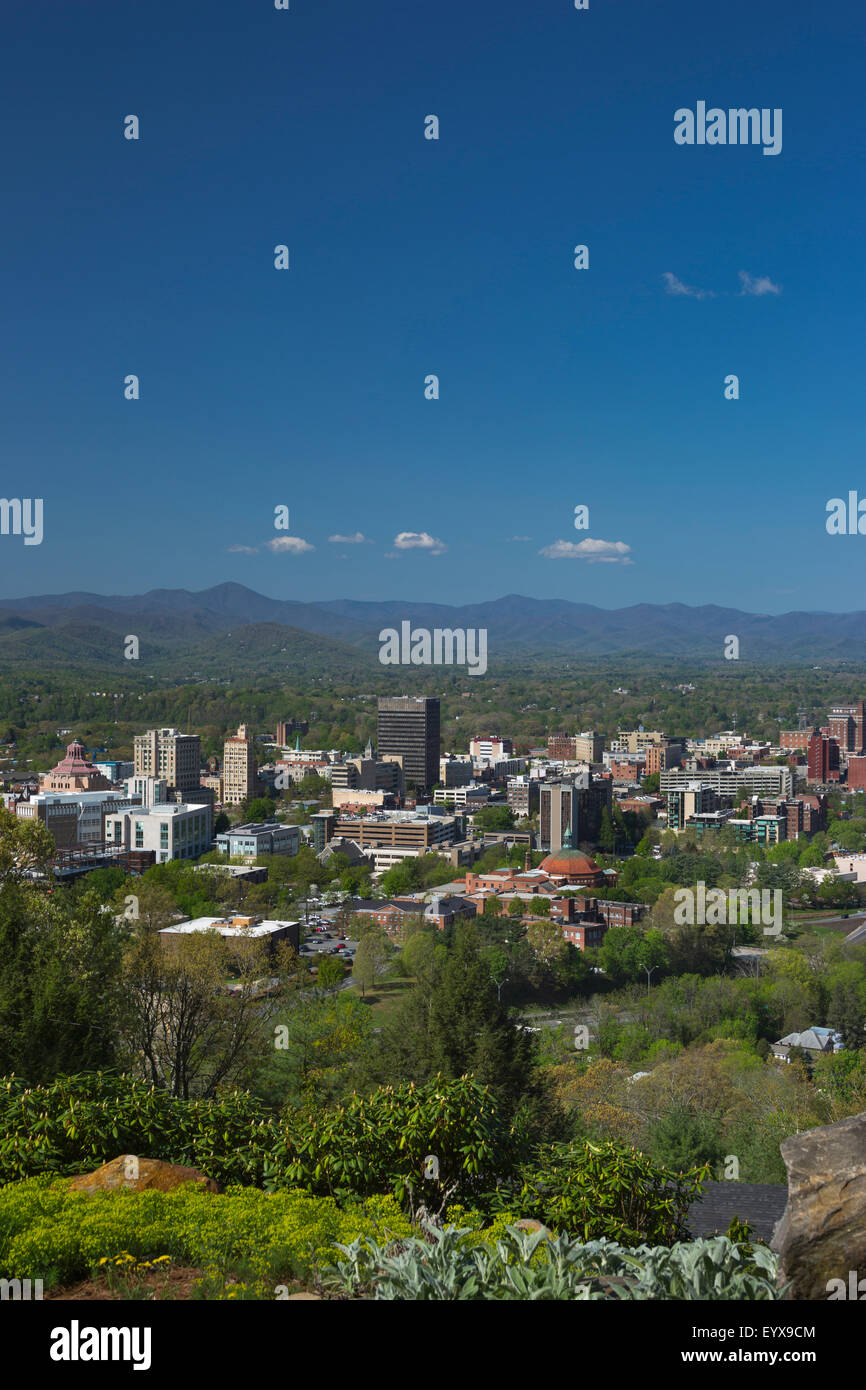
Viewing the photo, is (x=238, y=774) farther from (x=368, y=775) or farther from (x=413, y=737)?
(x=413, y=737)

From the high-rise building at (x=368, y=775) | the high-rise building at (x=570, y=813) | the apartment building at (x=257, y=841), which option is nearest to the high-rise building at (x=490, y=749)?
the high-rise building at (x=368, y=775)

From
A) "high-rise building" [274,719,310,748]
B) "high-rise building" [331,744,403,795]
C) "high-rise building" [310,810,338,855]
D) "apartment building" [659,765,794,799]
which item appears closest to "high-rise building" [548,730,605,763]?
"apartment building" [659,765,794,799]

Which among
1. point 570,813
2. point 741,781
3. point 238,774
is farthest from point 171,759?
point 741,781

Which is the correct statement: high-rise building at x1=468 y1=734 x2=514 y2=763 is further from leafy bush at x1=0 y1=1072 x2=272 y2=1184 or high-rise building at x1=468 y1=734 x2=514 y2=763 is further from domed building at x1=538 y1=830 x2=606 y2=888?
leafy bush at x1=0 y1=1072 x2=272 y2=1184

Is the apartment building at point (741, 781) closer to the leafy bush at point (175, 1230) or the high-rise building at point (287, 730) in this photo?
the high-rise building at point (287, 730)

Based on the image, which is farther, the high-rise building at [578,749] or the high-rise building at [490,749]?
the high-rise building at [578,749]
